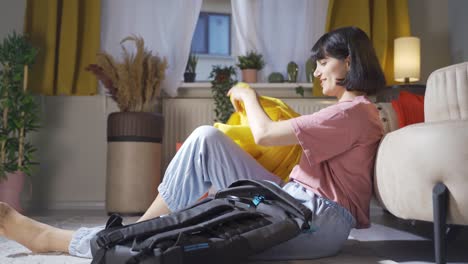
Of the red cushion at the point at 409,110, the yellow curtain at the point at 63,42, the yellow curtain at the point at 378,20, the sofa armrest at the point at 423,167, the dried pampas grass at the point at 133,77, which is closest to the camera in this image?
the sofa armrest at the point at 423,167

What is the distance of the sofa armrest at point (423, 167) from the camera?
1.21 m

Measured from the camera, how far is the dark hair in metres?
1.45

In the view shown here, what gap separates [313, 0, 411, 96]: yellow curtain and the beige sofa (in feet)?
7.17

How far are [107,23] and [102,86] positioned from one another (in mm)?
462

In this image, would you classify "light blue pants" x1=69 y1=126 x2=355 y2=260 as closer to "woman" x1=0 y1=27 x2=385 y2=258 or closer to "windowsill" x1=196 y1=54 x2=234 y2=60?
"woman" x1=0 y1=27 x2=385 y2=258

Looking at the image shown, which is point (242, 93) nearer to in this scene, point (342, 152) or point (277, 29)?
point (342, 152)

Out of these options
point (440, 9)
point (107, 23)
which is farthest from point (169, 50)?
point (440, 9)

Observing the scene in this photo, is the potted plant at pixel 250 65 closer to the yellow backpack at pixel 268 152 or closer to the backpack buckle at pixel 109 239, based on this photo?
the yellow backpack at pixel 268 152

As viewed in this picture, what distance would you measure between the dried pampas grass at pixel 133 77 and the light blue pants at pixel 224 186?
176cm

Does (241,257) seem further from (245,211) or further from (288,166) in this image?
(288,166)

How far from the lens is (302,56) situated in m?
3.71

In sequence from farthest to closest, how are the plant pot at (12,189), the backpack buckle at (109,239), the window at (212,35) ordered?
1. the window at (212,35)
2. the plant pot at (12,189)
3. the backpack buckle at (109,239)

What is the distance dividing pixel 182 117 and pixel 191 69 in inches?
16.2

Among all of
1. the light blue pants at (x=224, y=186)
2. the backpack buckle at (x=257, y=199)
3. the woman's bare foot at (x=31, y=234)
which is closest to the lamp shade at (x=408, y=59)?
the light blue pants at (x=224, y=186)
